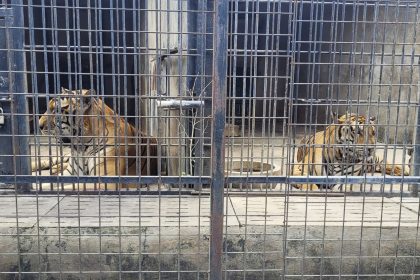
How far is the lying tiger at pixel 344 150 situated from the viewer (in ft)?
11.1

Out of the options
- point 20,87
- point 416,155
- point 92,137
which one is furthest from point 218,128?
point 416,155

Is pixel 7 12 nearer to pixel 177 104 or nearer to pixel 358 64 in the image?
pixel 177 104

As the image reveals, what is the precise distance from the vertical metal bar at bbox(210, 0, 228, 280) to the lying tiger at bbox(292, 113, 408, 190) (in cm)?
71

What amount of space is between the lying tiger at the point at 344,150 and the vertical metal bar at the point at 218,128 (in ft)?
2.33

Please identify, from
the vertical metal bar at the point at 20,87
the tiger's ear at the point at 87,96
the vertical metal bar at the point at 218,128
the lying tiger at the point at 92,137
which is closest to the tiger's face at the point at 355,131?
the vertical metal bar at the point at 218,128

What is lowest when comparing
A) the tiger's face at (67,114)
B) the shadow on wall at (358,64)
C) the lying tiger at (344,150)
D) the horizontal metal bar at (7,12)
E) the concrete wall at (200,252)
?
the concrete wall at (200,252)

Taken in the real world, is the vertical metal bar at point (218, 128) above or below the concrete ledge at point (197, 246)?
above

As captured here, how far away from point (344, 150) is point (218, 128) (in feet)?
8.41

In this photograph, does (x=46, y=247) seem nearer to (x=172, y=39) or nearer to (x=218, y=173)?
(x=218, y=173)

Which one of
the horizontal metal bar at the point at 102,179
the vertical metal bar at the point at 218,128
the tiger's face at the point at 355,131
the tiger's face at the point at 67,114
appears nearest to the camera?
the vertical metal bar at the point at 218,128

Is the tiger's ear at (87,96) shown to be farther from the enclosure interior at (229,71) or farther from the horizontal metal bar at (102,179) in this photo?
the horizontal metal bar at (102,179)

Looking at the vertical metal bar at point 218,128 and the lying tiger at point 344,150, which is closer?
the vertical metal bar at point 218,128

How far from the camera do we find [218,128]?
260 cm

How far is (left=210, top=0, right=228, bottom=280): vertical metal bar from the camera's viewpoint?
2537 mm
